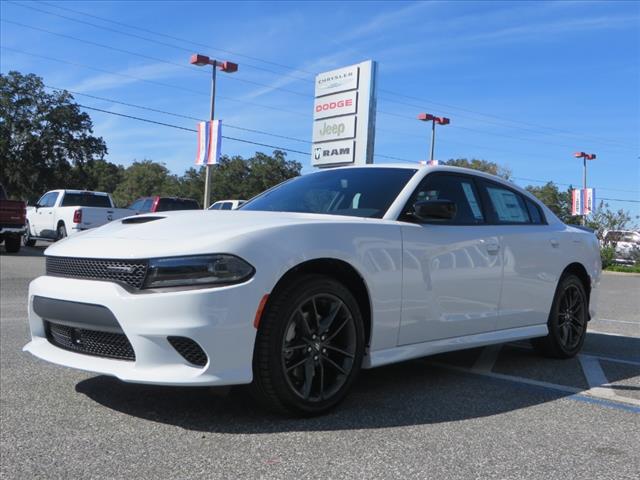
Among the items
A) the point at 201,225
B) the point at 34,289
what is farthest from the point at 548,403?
the point at 34,289

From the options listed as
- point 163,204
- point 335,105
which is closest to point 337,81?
point 335,105

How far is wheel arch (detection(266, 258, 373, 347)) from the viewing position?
143 inches

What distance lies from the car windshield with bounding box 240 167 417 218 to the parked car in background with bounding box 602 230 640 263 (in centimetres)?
2465

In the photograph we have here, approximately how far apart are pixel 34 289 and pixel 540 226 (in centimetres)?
401

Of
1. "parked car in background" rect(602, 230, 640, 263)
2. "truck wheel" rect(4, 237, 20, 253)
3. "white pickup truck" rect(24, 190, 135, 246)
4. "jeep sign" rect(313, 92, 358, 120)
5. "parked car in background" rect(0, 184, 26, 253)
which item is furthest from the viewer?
"parked car in background" rect(602, 230, 640, 263)

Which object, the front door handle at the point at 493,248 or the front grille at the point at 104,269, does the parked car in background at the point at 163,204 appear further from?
the front grille at the point at 104,269

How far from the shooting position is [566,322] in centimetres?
573

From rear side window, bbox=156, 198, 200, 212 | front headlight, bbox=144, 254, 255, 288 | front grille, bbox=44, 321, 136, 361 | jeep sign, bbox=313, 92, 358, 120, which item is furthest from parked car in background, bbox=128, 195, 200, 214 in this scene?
front headlight, bbox=144, 254, 255, 288

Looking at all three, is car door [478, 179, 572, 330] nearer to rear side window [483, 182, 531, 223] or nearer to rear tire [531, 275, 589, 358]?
rear side window [483, 182, 531, 223]

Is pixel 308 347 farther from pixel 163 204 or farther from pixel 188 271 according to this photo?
pixel 163 204

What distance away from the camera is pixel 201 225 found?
363 centimetres

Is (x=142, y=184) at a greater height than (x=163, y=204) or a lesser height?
greater

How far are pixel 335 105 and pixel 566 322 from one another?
49.9ft

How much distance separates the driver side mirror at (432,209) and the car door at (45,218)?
745 inches
